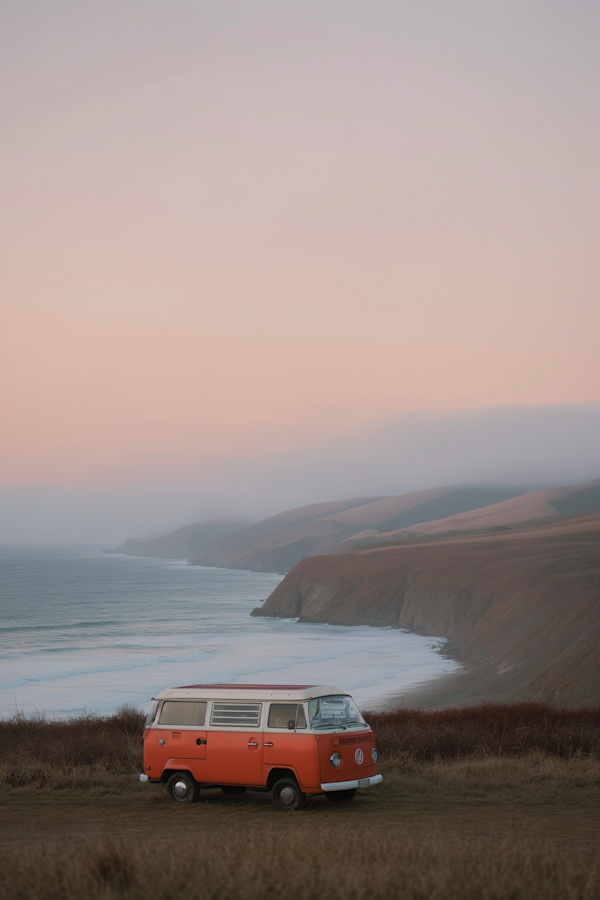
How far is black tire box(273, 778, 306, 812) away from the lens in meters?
14.2

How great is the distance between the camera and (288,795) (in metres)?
14.4

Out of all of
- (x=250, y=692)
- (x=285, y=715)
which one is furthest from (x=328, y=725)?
(x=250, y=692)

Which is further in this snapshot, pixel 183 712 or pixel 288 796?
pixel 183 712

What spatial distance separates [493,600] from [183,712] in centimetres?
6599

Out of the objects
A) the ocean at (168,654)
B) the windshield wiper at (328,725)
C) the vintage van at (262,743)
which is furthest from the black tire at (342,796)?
the ocean at (168,654)

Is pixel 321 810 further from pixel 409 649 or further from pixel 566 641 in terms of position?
pixel 409 649

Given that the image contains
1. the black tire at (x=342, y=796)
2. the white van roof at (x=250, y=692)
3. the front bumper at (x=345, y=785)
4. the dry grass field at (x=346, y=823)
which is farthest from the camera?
the black tire at (x=342, y=796)

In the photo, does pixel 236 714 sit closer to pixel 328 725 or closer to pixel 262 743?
pixel 262 743

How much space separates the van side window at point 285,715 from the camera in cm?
1433

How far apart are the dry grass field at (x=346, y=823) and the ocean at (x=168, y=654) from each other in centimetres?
2360

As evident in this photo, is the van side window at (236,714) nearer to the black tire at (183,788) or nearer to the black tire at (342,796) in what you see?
the black tire at (183,788)

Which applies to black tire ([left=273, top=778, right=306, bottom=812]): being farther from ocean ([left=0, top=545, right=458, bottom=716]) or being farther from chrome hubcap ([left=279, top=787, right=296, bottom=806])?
ocean ([left=0, top=545, right=458, bottom=716])

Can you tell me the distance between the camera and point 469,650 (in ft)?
224

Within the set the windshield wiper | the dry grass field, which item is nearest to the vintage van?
the windshield wiper
